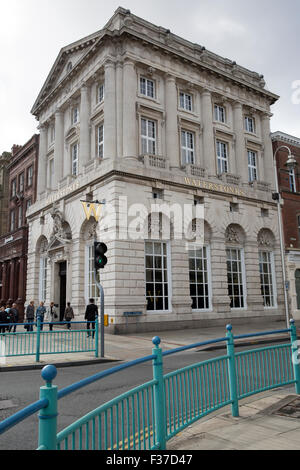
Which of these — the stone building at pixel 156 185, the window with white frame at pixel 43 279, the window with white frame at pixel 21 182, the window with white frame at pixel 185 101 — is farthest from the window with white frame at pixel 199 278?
the window with white frame at pixel 21 182

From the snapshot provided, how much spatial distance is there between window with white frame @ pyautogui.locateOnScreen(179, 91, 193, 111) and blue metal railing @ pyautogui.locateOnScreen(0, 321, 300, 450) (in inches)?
904

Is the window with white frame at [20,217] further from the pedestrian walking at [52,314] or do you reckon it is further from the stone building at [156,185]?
the pedestrian walking at [52,314]

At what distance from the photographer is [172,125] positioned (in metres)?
25.3

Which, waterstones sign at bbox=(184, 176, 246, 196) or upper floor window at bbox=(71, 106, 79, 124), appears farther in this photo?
upper floor window at bbox=(71, 106, 79, 124)

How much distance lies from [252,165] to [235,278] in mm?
9920

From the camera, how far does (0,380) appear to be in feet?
31.0

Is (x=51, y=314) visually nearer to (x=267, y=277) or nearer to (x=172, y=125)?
(x=172, y=125)

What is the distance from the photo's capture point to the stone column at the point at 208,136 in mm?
26842

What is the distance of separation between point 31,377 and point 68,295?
49.0ft

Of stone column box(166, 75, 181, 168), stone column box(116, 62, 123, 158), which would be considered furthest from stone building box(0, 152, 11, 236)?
stone column box(166, 75, 181, 168)

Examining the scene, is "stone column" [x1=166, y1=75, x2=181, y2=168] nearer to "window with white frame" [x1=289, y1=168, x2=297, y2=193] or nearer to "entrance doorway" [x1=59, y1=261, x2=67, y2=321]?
"entrance doorway" [x1=59, y1=261, x2=67, y2=321]

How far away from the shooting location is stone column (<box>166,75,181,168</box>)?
24766 millimetres

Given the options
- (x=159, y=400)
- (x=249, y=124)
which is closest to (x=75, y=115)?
(x=249, y=124)

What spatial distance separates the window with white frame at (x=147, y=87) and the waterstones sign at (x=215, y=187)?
6.31 metres
